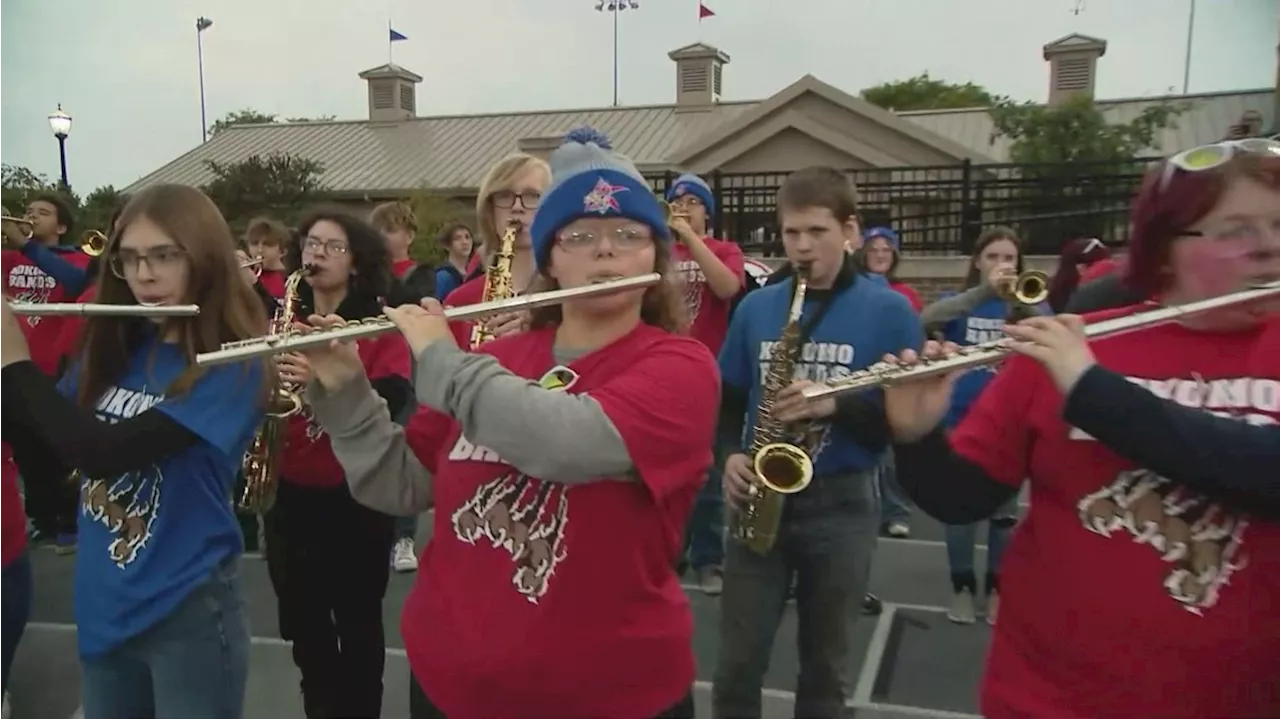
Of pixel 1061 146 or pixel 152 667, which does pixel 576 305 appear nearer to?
pixel 152 667

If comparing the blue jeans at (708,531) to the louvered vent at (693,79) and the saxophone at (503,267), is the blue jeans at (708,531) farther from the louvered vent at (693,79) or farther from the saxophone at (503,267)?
the louvered vent at (693,79)

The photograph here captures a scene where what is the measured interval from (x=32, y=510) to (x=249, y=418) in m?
4.46

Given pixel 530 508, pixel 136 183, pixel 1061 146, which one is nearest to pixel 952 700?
pixel 530 508

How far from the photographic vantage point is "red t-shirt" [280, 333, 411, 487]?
A: 3010 mm

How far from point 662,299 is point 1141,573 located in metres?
1.02

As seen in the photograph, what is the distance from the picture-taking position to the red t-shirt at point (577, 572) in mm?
1617

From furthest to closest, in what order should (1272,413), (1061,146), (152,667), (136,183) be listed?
A: (136,183) < (1061,146) < (152,667) < (1272,413)

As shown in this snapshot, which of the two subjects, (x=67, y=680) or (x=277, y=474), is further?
(x=67, y=680)

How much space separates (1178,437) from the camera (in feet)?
4.61

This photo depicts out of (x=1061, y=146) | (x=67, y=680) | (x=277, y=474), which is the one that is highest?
(x=1061, y=146)

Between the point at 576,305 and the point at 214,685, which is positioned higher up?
the point at 576,305

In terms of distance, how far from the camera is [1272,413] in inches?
58.6

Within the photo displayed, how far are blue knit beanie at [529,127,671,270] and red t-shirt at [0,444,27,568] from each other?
1897mm

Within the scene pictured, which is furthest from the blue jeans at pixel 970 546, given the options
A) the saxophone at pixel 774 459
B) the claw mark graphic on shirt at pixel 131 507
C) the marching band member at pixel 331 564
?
the claw mark graphic on shirt at pixel 131 507
